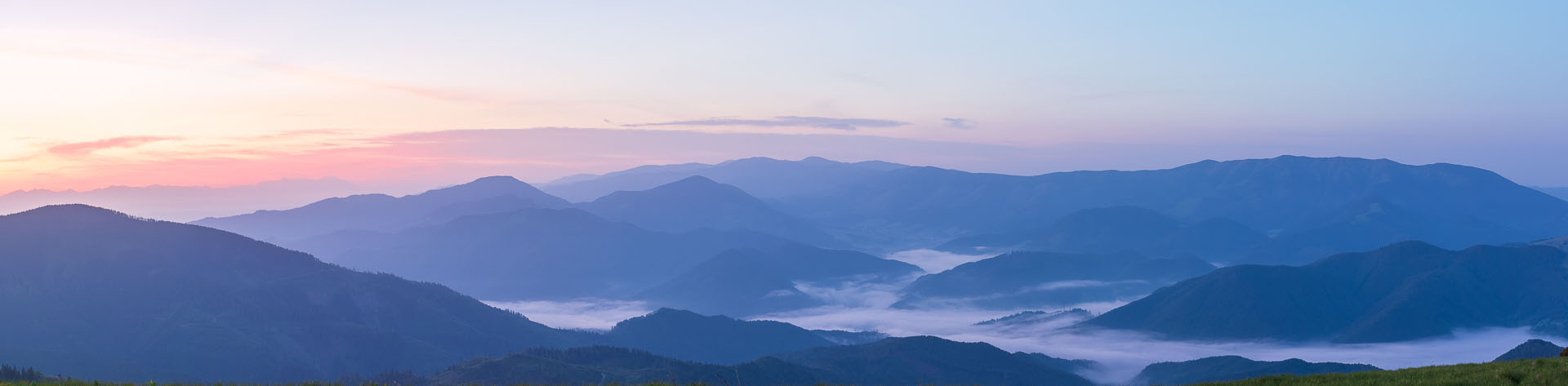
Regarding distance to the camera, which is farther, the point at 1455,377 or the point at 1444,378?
the point at 1455,377

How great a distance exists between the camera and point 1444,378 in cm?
3070

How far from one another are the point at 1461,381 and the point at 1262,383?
573 centimetres

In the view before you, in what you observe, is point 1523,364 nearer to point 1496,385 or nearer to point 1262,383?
point 1496,385

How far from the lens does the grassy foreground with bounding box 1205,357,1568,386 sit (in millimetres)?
30062

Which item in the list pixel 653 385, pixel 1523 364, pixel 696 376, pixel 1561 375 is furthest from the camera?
pixel 696 376

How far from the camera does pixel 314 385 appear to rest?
32312 mm

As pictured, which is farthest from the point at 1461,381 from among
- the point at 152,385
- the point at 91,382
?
the point at 91,382

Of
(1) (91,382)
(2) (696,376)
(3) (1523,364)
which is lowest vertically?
(2) (696,376)

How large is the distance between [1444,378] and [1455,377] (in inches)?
21.3

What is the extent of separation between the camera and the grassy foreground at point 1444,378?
30031mm

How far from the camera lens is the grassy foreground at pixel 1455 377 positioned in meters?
30.1

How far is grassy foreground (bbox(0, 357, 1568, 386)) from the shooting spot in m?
30.0

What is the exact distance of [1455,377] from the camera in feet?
101

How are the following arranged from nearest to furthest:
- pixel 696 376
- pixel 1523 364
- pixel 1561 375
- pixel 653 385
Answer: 1. pixel 653 385
2. pixel 1561 375
3. pixel 1523 364
4. pixel 696 376
